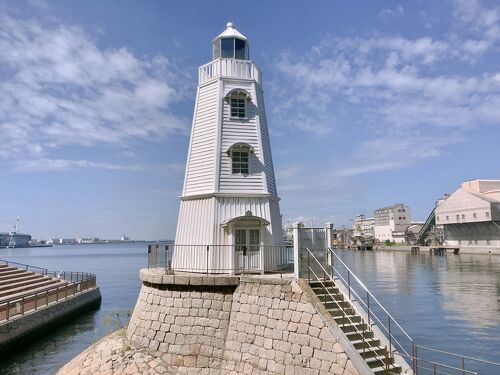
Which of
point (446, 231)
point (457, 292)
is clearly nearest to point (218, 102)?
point (457, 292)

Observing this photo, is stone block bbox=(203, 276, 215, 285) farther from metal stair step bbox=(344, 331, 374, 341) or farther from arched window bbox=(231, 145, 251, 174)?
arched window bbox=(231, 145, 251, 174)

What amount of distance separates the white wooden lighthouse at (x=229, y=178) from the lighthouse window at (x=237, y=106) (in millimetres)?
43

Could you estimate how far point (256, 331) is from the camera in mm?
12695

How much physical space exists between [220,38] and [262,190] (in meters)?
7.45

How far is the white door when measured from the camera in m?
16.1

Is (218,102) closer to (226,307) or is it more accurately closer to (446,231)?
(226,307)

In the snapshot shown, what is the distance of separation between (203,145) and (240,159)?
67.7 inches

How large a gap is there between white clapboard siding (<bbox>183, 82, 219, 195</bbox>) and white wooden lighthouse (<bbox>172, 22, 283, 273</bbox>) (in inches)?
1.4

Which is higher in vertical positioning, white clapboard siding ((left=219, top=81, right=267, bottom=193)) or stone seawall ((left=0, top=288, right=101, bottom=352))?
white clapboard siding ((left=219, top=81, right=267, bottom=193))

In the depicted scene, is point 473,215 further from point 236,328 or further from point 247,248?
point 236,328

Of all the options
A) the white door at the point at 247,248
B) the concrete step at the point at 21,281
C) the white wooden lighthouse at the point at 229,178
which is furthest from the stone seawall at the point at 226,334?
the concrete step at the point at 21,281

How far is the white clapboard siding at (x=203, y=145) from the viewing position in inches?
672

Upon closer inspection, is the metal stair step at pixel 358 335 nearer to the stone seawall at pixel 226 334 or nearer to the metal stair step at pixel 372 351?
the metal stair step at pixel 372 351

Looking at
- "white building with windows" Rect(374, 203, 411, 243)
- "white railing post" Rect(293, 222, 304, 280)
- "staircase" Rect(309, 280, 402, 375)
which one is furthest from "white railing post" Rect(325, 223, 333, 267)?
"white building with windows" Rect(374, 203, 411, 243)
